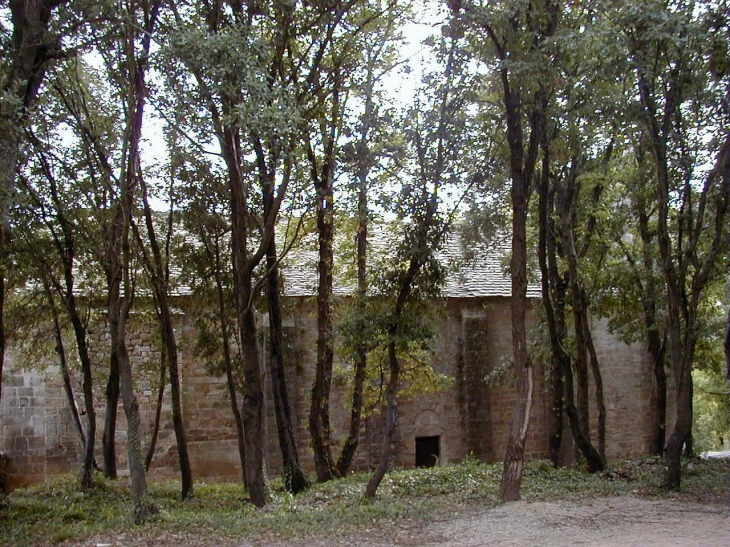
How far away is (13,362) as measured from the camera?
18.4 meters

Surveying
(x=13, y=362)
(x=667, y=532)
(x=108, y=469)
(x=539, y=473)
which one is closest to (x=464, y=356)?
(x=539, y=473)

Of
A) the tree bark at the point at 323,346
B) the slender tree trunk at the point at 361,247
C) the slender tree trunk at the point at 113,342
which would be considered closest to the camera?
the slender tree trunk at the point at 113,342

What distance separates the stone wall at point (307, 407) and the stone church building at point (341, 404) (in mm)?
29

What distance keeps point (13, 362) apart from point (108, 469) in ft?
14.1

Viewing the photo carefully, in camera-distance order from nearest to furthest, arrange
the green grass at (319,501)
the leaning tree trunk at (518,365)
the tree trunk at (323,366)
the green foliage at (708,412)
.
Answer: the green grass at (319,501) < the leaning tree trunk at (518,365) < the tree trunk at (323,366) < the green foliage at (708,412)

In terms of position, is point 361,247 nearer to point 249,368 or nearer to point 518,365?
point 249,368

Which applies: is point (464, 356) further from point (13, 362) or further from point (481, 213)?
point (13, 362)

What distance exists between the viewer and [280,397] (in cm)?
1474

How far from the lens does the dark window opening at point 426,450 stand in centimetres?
2172

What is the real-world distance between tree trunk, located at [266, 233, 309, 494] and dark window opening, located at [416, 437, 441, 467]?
25.6ft

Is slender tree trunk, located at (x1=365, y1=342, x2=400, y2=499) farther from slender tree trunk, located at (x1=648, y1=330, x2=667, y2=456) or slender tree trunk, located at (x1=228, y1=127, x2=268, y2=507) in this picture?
slender tree trunk, located at (x1=648, y1=330, x2=667, y2=456)

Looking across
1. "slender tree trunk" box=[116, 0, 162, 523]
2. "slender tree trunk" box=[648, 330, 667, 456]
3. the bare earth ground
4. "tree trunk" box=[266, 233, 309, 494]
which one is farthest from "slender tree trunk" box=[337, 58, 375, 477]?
"slender tree trunk" box=[648, 330, 667, 456]

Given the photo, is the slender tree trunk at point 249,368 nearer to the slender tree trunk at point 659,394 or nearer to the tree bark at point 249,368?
the tree bark at point 249,368

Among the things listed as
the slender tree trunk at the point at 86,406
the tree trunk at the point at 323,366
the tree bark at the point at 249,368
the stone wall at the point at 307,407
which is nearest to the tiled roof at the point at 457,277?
the stone wall at the point at 307,407
